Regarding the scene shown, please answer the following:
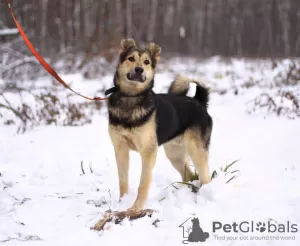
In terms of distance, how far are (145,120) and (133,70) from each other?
18.7 inches

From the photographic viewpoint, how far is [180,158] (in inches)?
170

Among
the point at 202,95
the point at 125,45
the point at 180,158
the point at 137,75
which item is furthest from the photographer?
the point at 202,95

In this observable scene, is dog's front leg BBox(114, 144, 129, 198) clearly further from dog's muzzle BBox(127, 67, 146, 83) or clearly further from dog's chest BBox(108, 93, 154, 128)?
dog's muzzle BBox(127, 67, 146, 83)

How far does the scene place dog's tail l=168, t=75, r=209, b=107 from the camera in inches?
171

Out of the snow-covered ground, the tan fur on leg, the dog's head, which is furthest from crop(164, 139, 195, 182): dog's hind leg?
the dog's head

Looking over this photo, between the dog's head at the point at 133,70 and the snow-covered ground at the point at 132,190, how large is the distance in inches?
42.4

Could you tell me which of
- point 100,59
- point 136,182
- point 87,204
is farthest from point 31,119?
point 100,59

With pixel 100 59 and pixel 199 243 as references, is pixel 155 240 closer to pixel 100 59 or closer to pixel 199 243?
pixel 199 243

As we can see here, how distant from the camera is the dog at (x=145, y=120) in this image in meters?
3.54

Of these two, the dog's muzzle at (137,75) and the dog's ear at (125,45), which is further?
the dog's ear at (125,45)

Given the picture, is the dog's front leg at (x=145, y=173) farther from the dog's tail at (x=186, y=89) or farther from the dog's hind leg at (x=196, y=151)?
the dog's tail at (x=186, y=89)
